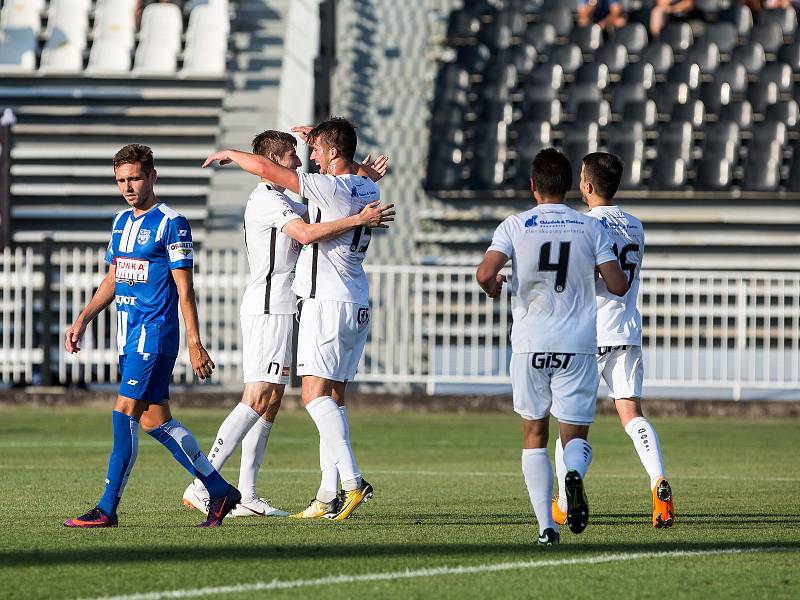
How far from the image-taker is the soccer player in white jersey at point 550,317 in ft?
21.3

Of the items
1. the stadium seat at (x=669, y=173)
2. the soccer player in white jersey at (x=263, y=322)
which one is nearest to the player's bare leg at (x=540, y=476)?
the soccer player in white jersey at (x=263, y=322)

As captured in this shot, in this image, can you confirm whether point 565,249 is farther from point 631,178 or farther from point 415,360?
point 631,178

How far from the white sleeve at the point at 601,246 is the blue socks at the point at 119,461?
2174 millimetres

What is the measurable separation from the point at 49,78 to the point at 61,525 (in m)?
17.6

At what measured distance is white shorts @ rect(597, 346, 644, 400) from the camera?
7.84 metres

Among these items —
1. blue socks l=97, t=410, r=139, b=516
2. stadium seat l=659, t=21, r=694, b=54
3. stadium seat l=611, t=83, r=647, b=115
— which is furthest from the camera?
stadium seat l=659, t=21, r=694, b=54

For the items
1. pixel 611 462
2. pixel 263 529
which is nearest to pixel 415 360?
pixel 611 462

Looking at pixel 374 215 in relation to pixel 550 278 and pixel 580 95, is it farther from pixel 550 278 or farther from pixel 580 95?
pixel 580 95

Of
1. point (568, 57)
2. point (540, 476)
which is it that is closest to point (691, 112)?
point (568, 57)

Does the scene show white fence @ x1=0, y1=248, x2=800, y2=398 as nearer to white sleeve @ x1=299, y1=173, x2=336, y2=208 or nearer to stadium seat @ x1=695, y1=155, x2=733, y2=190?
stadium seat @ x1=695, y1=155, x2=733, y2=190

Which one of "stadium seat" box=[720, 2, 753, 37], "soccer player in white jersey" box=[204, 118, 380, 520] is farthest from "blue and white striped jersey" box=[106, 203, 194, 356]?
"stadium seat" box=[720, 2, 753, 37]

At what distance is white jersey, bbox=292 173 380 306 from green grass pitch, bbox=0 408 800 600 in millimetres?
1093

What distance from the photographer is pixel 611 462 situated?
39.1 ft

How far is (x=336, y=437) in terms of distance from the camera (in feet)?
24.7
